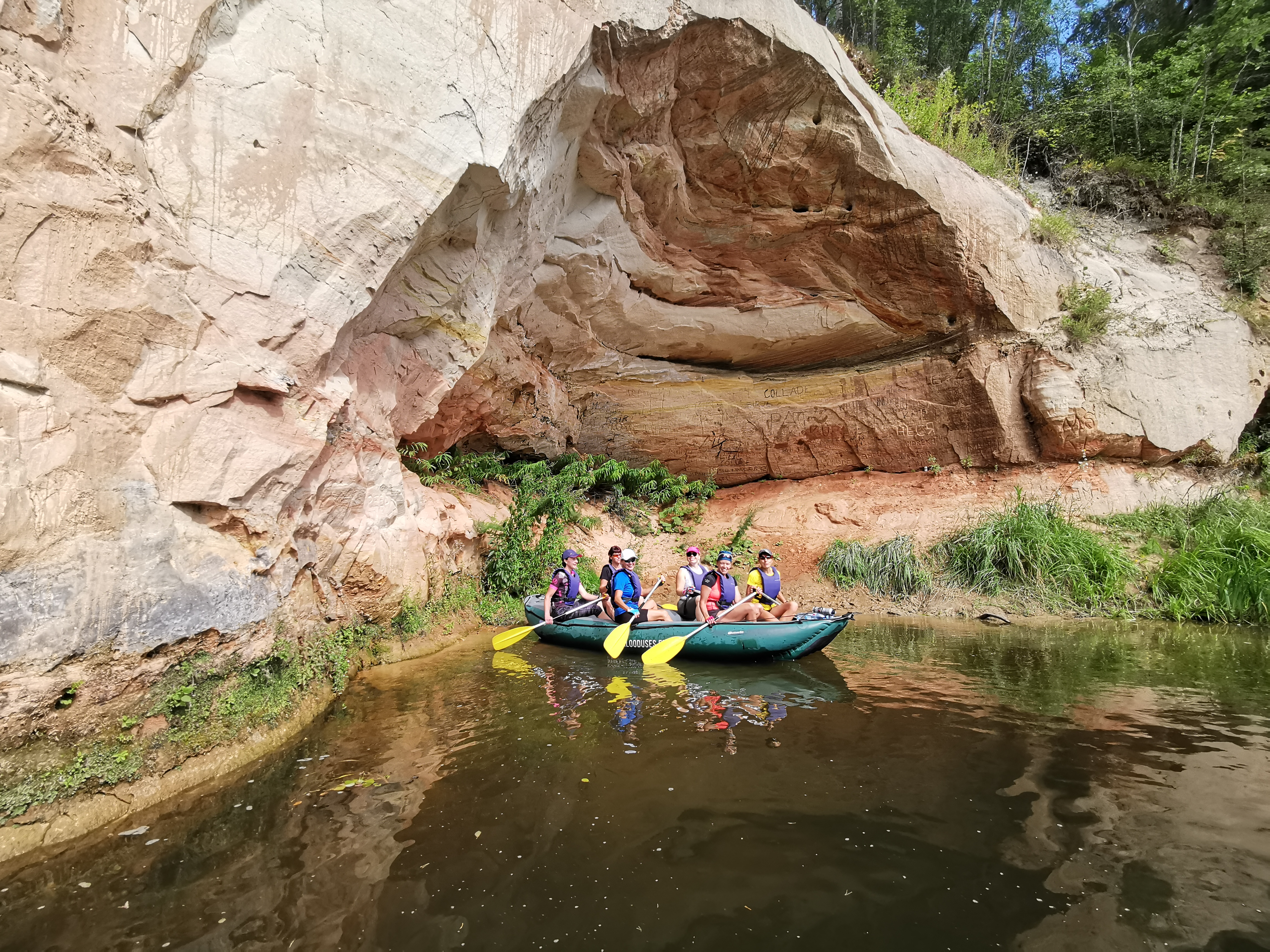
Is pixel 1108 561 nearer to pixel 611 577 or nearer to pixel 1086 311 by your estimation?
pixel 1086 311

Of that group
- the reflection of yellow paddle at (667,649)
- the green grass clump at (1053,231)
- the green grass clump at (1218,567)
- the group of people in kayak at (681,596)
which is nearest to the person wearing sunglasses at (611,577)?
the group of people in kayak at (681,596)

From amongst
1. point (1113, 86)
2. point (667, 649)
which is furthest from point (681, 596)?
point (1113, 86)

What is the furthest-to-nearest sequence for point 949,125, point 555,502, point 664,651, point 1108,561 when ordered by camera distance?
point 949,125 → point 555,502 → point 1108,561 → point 664,651

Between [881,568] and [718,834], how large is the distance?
7.16 meters

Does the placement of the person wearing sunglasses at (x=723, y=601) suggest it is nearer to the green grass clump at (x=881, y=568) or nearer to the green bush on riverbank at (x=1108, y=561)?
the green grass clump at (x=881, y=568)

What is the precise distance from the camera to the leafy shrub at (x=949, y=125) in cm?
1118

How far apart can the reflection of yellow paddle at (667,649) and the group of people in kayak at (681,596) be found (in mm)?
217

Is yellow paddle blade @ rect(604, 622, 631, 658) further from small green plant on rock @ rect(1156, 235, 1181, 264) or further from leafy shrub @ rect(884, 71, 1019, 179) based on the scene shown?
small green plant on rock @ rect(1156, 235, 1181, 264)

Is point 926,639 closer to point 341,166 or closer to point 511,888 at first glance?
point 511,888

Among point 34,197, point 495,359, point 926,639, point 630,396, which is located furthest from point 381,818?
point 630,396

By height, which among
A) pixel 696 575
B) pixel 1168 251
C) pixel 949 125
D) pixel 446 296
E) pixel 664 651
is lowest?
pixel 664 651

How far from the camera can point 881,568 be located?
9203 mm

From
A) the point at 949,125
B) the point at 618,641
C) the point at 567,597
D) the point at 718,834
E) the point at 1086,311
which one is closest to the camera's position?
the point at 718,834

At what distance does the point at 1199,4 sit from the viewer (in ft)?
41.9
